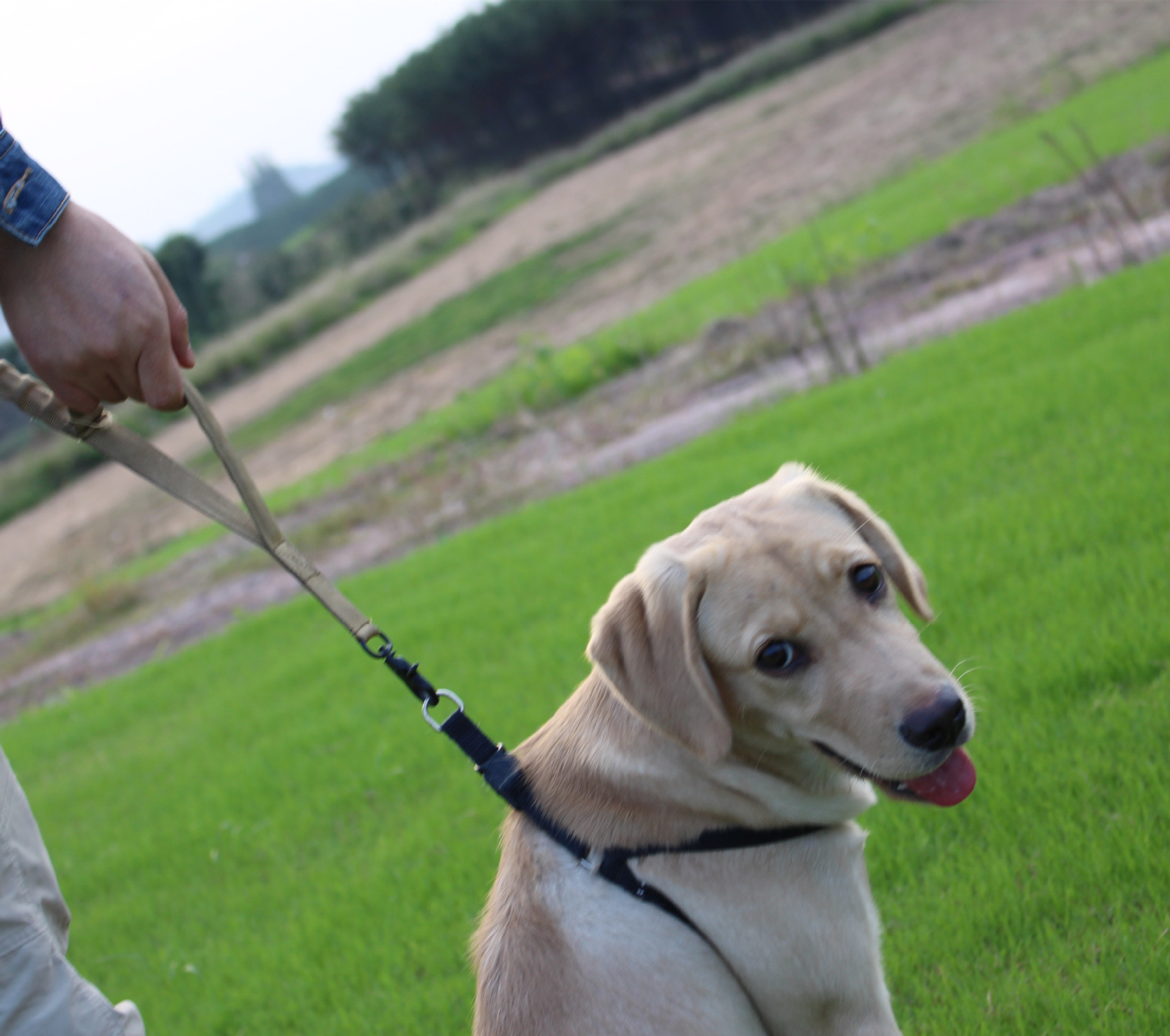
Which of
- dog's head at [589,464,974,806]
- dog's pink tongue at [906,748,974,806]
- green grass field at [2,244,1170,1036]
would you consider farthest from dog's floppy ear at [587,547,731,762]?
green grass field at [2,244,1170,1036]

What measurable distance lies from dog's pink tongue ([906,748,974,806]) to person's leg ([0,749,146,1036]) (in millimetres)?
1971

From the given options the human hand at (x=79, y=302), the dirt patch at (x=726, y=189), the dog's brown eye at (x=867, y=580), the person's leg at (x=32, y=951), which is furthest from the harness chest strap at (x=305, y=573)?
the dirt patch at (x=726, y=189)

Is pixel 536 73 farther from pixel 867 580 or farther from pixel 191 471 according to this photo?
pixel 867 580

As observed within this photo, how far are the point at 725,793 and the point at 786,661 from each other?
Answer: 1.22 feet

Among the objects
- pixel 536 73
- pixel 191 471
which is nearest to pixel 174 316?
pixel 191 471

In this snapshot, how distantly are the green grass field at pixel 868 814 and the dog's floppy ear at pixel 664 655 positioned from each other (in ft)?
3.84

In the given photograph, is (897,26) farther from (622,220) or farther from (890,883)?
(890,883)

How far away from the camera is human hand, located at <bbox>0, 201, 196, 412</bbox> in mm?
2365

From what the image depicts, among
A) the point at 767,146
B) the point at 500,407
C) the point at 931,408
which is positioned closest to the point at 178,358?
the point at 931,408

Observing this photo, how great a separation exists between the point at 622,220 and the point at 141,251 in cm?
3065

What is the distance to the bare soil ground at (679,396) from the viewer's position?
Answer: 10656mm

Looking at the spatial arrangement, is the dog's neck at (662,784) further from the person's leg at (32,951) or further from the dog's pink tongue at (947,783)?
the person's leg at (32,951)

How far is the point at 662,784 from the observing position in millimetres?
2502

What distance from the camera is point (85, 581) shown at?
18.0 m
